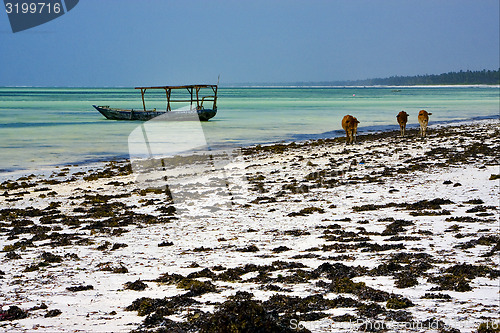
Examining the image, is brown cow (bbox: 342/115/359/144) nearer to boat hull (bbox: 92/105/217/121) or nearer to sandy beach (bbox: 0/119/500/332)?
sandy beach (bbox: 0/119/500/332)

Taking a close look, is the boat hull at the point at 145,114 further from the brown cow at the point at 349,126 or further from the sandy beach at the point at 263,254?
the sandy beach at the point at 263,254

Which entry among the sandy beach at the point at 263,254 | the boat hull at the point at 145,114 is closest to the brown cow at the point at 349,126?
the sandy beach at the point at 263,254

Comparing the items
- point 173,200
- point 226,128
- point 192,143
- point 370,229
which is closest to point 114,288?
point 370,229

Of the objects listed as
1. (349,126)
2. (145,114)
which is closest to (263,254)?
(349,126)

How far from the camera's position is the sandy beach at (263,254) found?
17.2 ft

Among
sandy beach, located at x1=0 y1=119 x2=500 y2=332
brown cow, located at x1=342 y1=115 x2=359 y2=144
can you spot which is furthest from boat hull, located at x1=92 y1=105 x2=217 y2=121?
sandy beach, located at x1=0 y1=119 x2=500 y2=332

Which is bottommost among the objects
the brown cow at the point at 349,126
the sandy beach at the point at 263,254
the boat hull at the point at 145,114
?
the sandy beach at the point at 263,254

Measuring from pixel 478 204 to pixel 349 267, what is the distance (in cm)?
472

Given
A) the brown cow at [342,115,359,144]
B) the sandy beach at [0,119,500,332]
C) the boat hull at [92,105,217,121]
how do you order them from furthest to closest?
the boat hull at [92,105,217,121] → the brown cow at [342,115,359,144] → the sandy beach at [0,119,500,332]

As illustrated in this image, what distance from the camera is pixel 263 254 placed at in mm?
7785

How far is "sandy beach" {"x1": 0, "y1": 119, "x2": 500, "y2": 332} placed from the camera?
5.23 metres

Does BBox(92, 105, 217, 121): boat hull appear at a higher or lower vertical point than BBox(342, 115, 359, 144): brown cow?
higher

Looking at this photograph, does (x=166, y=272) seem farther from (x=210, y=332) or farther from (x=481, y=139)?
(x=481, y=139)

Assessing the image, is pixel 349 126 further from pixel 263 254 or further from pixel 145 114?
pixel 145 114
